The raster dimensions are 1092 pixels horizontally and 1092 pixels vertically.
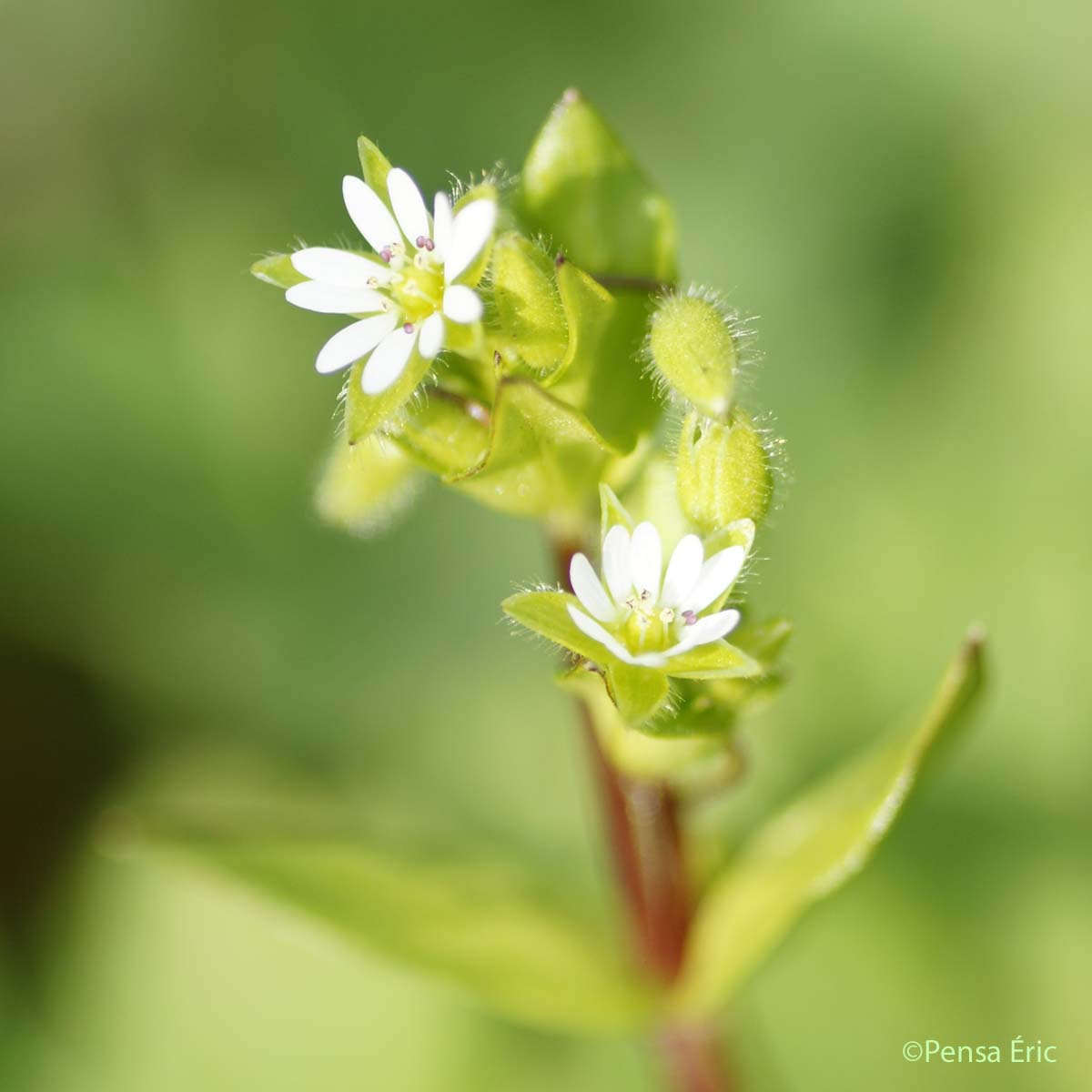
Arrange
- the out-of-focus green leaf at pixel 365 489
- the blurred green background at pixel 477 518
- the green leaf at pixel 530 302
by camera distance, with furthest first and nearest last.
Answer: the blurred green background at pixel 477 518
the out-of-focus green leaf at pixel 365 489
the green leaf at pixel 530 302

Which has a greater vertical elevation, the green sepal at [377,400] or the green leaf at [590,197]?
the green leaf at [590,197]

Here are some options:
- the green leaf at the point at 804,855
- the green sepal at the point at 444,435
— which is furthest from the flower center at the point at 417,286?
the green leaf at the point at 804,855

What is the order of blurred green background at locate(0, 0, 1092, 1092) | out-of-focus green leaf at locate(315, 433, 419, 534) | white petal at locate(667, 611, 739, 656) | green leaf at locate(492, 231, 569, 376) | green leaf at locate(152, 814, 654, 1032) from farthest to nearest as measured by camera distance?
blurred green background at locate(0, 0, 1092, 1092) < green leaf at locate(152, 814, 654, 1032) < out-of-focus green leaf at locate(315, 433, 419, 534) < green leaf at locate(492, 231, 569, 376) < white petal at locate(667, 611, 739, 656)

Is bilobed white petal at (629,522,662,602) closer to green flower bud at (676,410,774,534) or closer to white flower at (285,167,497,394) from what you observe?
green flower bud at (676,410,774,534)

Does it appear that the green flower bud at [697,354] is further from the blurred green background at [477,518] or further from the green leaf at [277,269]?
the blurred green background at [477,518]

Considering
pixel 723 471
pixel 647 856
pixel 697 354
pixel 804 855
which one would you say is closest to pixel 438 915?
pixel 647 856

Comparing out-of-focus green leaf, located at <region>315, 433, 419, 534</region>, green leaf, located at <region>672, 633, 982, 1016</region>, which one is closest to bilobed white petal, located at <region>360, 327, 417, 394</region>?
out-of-focus green leaf, located at <region>315, 433, 419, 534</region>
